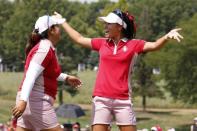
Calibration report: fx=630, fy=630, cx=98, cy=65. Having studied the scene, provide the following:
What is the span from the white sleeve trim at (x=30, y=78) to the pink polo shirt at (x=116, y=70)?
0.76 metres

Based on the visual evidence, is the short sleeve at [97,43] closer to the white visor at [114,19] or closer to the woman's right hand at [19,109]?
the white visor at [114,19]

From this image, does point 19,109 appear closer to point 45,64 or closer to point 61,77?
point 45,64

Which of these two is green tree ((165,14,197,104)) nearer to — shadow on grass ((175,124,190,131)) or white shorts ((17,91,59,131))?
shadow on grass ((175,124,190,131))

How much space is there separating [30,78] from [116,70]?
3.39 ft

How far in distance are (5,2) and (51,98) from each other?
81369 millimetres

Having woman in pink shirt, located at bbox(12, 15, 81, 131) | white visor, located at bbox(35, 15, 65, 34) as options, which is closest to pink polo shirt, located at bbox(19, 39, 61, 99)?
woman in pink shirt, located at bbox(12, 15, 81, 131)

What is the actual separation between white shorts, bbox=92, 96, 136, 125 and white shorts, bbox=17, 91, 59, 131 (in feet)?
1.78

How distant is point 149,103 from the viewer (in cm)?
5631

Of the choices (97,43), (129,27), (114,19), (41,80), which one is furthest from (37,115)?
(129,27)

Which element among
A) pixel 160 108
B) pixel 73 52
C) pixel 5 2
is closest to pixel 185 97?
pixel 160 108

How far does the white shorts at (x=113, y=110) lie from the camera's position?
742 centimetres

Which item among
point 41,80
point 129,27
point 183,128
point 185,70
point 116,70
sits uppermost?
point 185,70

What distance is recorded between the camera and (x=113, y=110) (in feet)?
24.6

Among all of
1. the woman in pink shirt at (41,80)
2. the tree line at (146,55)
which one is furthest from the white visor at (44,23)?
the tree line at (146,55)
